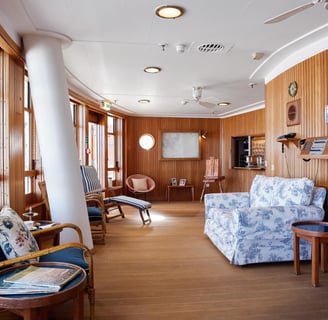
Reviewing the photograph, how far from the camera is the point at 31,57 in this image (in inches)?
129

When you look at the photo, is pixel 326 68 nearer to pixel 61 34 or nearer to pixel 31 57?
pixel 61 34

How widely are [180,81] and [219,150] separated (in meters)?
4.24

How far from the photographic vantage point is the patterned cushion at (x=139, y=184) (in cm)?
808

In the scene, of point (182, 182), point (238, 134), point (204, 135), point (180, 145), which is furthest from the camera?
point (204, 135)

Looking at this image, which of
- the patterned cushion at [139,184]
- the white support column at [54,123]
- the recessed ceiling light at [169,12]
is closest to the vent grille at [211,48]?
the recessed ceiling light at [169,12]

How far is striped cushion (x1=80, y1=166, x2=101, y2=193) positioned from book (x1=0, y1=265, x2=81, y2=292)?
321 cm

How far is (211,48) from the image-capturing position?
365 cm

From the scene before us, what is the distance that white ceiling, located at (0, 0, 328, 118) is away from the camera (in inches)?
Answer: 105

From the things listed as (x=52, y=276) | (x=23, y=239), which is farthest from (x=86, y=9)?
(x=52, y=276)

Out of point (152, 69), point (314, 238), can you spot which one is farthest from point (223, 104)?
point (314, 238)

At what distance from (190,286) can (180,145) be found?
20.4 feet

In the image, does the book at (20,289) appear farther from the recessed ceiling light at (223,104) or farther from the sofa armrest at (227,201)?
Result: the recessed ceiling light at (223,104)

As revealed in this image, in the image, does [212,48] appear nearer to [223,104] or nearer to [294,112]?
[294,112]

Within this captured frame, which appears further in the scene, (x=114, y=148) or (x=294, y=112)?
(x=114, y=148)
